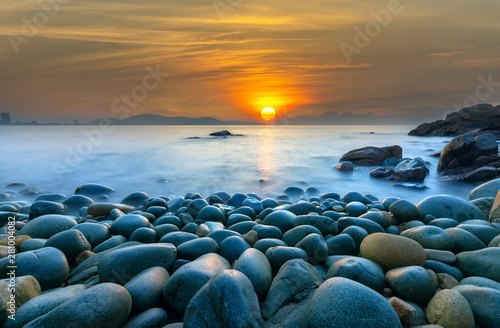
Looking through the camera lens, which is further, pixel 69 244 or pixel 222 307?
pixel 69 244

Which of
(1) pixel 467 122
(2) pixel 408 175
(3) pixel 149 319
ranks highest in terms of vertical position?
(1) pixel 467 122

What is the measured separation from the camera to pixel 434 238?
2926mm

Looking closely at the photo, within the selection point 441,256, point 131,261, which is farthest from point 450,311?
point 131,261

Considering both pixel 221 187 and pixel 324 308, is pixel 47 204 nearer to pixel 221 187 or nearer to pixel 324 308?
pixel 221 187

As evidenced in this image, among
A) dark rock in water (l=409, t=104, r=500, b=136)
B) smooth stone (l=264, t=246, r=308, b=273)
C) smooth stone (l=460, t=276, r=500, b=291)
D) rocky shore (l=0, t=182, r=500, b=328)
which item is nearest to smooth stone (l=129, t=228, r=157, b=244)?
rocky shore (l=0, t=182, r=500, b=328)

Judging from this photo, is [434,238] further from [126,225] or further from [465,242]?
[126,225]

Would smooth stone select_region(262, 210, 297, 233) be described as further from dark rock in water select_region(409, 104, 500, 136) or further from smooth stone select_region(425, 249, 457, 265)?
dark rock in water select_region(409, 104, 500, 136)

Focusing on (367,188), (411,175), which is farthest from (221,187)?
(411,175)

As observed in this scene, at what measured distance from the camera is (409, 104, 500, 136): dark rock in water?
31956 mm

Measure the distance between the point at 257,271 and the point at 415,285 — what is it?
1178mm

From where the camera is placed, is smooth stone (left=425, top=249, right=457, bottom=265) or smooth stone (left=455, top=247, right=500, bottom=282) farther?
smooth stone (left=425, top=249, right=457, bottom=265)

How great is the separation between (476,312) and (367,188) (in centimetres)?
709

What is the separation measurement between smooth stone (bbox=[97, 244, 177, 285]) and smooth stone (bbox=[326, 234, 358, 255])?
157 cm

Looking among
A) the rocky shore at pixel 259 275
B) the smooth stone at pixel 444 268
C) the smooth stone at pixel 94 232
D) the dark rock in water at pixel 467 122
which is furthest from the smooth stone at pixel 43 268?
the dark rock in water at pixel 467 122
